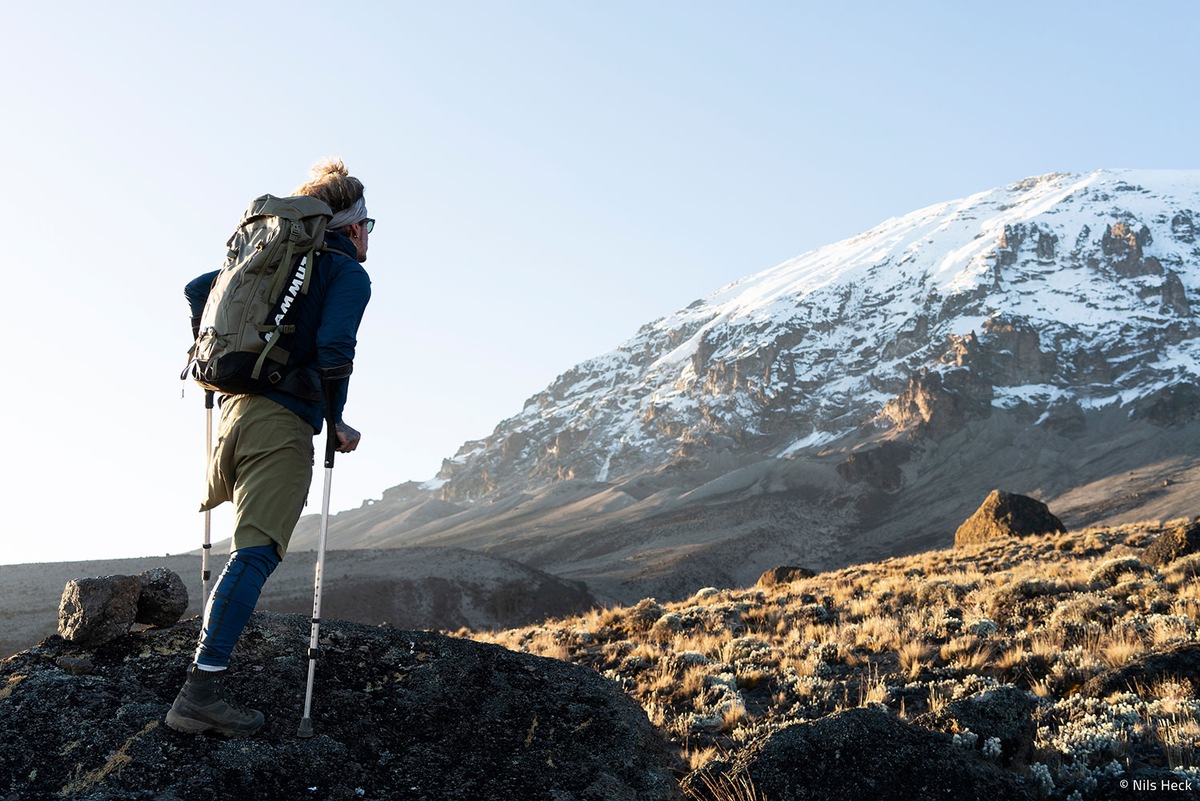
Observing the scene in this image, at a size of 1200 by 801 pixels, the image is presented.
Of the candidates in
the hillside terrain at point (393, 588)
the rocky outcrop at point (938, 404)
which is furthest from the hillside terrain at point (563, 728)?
the rocky outcrop at point (938, 404)

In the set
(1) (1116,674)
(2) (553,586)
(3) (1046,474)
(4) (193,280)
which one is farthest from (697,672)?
(3) (1046,474)

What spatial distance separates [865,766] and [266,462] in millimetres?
3112

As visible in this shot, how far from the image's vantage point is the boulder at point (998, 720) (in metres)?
5.09

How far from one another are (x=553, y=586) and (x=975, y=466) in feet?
236

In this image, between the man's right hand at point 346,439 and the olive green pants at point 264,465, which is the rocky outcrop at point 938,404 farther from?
the olive green pants at point 264,465

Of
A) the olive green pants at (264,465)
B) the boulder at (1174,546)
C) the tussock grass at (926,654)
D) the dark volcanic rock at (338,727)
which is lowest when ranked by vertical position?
the tussock grass at (926,654)

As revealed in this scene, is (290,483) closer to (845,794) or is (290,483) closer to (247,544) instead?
(247,544)

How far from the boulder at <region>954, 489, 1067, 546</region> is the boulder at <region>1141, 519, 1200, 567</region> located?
22.3 meters

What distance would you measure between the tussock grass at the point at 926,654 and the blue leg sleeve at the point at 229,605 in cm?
228

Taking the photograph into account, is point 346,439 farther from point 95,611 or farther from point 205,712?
point 95,611

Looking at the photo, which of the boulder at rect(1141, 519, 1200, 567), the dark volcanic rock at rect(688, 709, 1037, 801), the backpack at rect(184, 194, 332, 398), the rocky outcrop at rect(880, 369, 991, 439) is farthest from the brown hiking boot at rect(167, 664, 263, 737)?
the rocky outcrop at rect(880, 369, 991, 439)

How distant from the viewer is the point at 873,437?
133125 millimetres

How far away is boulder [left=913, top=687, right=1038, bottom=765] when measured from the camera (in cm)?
509

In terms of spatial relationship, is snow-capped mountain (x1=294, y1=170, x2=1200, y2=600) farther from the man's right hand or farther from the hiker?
the hiker
